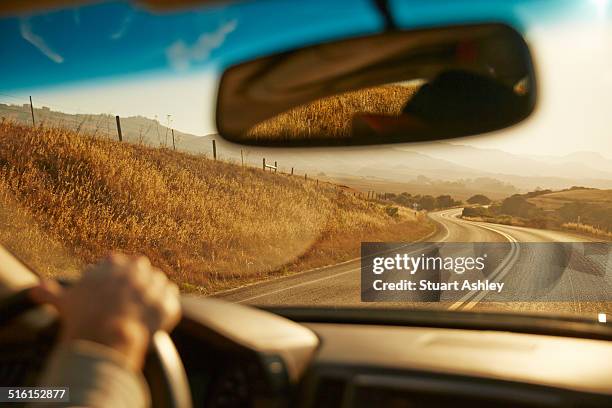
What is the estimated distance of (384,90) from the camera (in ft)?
7.68

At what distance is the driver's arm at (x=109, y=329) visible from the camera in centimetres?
129

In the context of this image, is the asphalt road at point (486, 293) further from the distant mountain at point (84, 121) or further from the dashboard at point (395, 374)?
the distant mountain at point (84, 121)

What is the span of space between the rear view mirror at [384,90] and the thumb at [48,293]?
1.07 metres

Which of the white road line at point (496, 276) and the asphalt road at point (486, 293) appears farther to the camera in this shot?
the asphalt road at point (486, 293)

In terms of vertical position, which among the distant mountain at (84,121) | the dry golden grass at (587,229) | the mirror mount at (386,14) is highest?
the distant mountain at (84,121)

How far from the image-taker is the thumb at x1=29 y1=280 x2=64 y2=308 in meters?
1.58

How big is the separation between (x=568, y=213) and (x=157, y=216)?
1972 centimetres

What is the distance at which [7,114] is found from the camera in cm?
2172

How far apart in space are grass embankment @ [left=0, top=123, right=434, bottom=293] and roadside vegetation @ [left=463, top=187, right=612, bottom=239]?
6.99 meters

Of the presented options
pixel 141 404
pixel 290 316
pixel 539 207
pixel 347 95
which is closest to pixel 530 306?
pixel 290 316

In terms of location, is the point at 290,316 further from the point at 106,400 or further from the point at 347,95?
the point at 106,400

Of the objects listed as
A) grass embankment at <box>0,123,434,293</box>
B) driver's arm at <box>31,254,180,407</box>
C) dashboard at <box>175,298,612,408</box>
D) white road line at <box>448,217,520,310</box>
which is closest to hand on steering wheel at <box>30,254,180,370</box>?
driver's arm at <box>31,254,180,407</box>

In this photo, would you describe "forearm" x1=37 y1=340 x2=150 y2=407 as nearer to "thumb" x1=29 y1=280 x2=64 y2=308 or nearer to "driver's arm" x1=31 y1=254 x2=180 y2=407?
"driver's arm" x1=31 y1=254 x2=180 y2=407

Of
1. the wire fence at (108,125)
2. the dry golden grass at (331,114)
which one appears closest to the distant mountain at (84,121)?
the wire fence at (108,125)
